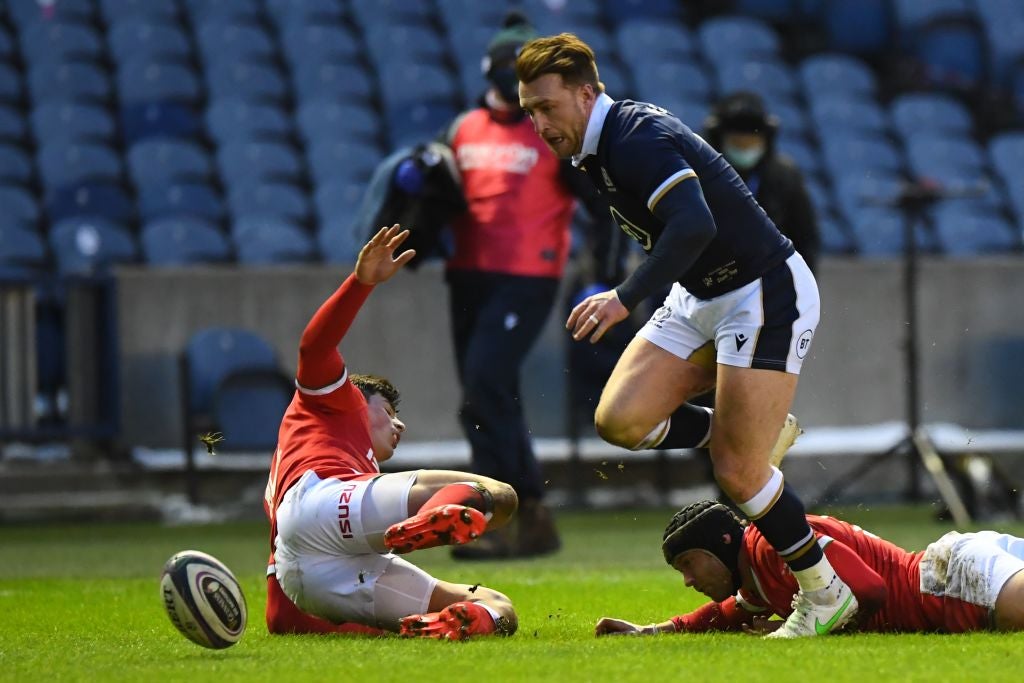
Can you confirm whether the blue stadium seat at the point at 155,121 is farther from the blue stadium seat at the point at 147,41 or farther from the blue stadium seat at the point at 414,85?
the blue stadium seat at the point at 414,85

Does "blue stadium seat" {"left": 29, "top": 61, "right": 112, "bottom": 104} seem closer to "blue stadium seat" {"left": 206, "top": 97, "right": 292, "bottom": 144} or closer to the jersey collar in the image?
"blue stadium seat" {"left": 206, "top": 97, "right": 292, "bottom": 144}

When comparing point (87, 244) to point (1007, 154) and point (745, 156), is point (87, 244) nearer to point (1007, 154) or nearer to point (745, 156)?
point (745, 156)

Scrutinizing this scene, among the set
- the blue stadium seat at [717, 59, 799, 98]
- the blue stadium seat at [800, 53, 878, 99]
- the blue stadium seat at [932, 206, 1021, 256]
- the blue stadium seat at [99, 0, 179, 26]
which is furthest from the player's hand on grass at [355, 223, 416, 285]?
the blue stadium seat at [800, 53, 878, 99]

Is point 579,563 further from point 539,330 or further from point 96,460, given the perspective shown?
point 96,460

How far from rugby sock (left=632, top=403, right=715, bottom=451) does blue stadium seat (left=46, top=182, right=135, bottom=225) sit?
8707mm

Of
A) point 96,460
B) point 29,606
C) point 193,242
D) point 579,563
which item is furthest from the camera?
point 193,242

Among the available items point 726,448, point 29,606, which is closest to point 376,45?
point 29,606

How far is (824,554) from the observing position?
5.29 m

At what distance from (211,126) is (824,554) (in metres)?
10.7

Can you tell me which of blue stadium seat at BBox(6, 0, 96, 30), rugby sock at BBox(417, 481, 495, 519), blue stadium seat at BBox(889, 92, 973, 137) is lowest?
rugby sock at BBox(417, 481, 495, 519)

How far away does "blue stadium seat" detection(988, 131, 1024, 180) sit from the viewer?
1572 centimetres

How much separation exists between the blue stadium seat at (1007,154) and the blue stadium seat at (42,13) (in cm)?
860

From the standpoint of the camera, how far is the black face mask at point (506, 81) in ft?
29.2

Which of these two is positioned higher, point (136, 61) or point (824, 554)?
point (136, 61)
